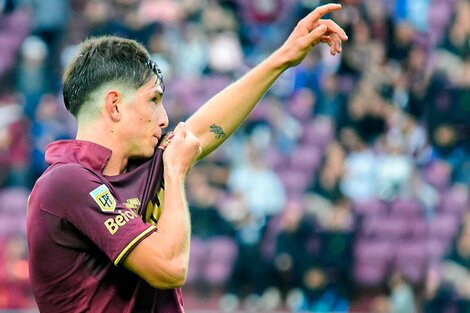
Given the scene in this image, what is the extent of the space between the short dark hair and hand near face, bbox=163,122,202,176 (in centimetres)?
21

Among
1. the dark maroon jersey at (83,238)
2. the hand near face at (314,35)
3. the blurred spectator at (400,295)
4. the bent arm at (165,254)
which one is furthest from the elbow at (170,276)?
the blurred spectator at (400,295)

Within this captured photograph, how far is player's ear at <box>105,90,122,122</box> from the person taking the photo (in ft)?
9.80

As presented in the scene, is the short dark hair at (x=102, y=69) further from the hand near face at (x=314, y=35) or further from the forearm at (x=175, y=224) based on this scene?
the hand near face at (x=314, y=35)

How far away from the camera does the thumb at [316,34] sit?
3307 mm

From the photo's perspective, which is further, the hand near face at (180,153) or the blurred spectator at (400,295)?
the blurred spectator at (400,295)

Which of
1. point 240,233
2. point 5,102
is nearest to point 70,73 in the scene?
point 240,233

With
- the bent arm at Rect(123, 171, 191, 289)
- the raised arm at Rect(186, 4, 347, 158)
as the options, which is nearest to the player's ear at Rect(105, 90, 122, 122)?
the bent arm at Rect(123, 171, 191, 289)

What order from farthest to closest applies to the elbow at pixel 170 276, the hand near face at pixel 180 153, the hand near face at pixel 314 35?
1. the hand near face at pixel 314 35
2. the hand near face at pixel 180 153
3. the elbow at pixel 170 276

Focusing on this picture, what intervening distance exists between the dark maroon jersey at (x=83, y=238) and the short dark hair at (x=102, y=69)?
17 cm

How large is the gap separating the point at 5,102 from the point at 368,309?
4.35 m

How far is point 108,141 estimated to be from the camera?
3.02 meters

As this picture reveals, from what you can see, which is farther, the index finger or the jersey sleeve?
the index finger

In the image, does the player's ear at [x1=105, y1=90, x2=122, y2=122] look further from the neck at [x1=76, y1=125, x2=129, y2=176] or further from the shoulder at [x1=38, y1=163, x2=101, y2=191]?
the shoulder at [x1=38, y1=163, x2=101, y2=191]

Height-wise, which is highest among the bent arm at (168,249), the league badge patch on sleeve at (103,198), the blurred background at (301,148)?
the league badge patch on sleeve at (103,198)
